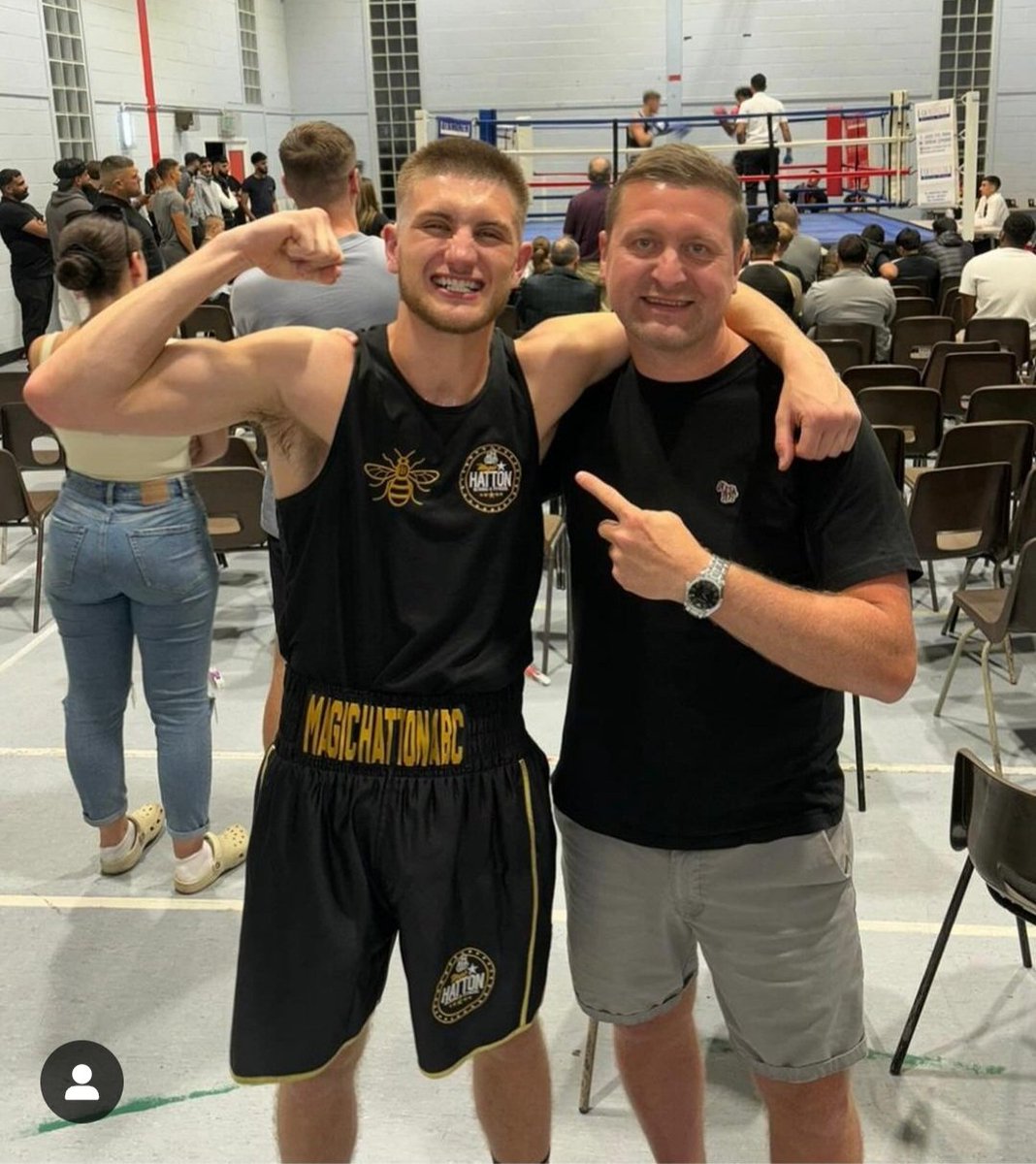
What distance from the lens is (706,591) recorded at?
1433 mm

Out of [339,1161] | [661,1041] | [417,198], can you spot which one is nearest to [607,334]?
[417,198]

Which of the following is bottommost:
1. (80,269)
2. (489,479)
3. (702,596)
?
(702,596)

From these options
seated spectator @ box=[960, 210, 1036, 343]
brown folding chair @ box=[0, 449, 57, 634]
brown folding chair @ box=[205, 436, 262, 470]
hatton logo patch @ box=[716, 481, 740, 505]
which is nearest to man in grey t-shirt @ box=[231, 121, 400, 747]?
hatton logo patch @ box=[716, 481, 740, 505]

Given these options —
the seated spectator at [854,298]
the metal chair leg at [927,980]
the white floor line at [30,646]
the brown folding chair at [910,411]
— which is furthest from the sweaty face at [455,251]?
the seated spectator at [854,298]

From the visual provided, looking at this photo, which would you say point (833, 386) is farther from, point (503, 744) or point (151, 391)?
point (151, 391)

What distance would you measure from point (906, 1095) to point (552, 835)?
109 cm

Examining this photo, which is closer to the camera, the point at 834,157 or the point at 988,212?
the point at 988,212

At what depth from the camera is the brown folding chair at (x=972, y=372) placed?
5918 mm

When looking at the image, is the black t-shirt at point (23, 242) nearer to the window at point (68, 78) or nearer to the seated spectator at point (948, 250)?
the window at point (68, 78)

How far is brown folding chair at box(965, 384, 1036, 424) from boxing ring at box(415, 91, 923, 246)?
19.8ft

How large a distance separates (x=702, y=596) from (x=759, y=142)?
39.1 ft

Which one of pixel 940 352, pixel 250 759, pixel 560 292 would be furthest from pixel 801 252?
pixel 250 759

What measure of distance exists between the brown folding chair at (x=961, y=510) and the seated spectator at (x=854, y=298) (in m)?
2.90

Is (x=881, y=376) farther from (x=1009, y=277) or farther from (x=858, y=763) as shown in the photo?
(x=858, y=763)
